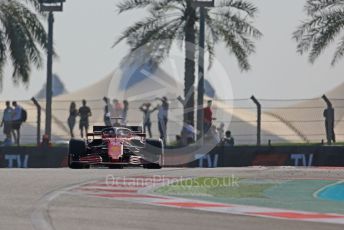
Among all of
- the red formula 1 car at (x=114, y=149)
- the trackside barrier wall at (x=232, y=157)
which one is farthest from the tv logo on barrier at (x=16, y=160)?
the red formula 1 car at (x=114, y=149)

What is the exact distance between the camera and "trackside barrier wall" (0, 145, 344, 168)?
2925 cm

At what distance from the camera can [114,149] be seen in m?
24.2

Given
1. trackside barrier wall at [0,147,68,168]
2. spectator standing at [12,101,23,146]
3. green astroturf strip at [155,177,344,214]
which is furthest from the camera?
spectator standing at [12,101,23,146]

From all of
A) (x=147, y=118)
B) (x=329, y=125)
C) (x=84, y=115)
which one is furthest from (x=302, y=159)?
(x=84, y=115)

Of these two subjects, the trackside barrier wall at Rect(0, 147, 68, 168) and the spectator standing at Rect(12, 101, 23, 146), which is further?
the spectator standing at Rect(12, 101, 23, 146)

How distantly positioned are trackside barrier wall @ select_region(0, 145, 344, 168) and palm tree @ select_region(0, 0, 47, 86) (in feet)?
22.4

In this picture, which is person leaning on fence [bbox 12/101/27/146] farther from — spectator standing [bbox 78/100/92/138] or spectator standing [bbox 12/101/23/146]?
spectator standing [bbox 78/100/92/138]

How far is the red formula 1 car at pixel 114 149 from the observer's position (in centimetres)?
2431

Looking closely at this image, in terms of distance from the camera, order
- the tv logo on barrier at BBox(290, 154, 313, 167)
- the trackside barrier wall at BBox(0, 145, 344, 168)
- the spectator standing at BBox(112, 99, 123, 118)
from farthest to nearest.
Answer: the spectator standing at BBox(112, 99, 123, 118)
the tv logo on barrier at BBox(290, 154, 313, 167)
the trackside barrier wall at BBox(0, 145, 344, 168)

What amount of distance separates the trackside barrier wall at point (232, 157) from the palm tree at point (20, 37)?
6.82 metres

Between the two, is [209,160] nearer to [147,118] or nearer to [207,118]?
[207,118]

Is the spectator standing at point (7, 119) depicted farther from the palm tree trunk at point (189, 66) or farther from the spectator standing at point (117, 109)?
the palm tree trunk at point (189, 66)

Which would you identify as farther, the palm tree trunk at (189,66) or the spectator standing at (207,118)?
the palm tree trunk at (189,66)

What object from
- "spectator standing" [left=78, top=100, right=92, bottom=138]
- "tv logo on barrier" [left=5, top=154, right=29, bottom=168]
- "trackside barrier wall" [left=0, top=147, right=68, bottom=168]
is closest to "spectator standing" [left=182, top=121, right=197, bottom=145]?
"spectator standing" [left=78, top=100, right=92, bottom=138]
